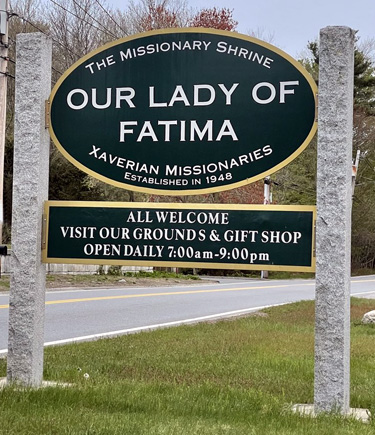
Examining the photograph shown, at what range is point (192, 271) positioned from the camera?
150 ft

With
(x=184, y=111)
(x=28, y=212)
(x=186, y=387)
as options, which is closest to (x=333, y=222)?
(x=184, y=111)

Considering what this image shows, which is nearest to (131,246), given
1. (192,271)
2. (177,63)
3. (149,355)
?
(177,63)

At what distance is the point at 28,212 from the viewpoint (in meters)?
6.74

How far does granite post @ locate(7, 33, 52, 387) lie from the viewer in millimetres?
6672

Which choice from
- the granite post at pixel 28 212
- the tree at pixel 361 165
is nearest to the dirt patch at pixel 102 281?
the granite post at pixel 28 212

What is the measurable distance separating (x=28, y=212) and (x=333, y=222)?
2.61 m

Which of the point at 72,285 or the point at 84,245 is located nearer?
the point at 84,245

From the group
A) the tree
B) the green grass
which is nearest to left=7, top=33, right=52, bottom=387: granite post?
the green grass

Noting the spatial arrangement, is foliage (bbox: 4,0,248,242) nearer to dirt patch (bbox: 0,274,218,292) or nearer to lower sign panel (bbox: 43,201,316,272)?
dirt patch (bbox: 0,274,218,292)

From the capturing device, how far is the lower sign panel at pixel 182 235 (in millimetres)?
6230

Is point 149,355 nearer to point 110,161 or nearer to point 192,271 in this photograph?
point 110,161

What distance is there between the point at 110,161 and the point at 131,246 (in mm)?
803

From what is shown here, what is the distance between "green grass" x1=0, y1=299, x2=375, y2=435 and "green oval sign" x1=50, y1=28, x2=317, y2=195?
1.76 meters

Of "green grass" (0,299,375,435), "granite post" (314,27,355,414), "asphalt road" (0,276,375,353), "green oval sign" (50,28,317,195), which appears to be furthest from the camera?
"asphalt road" (0,276,375,353)
